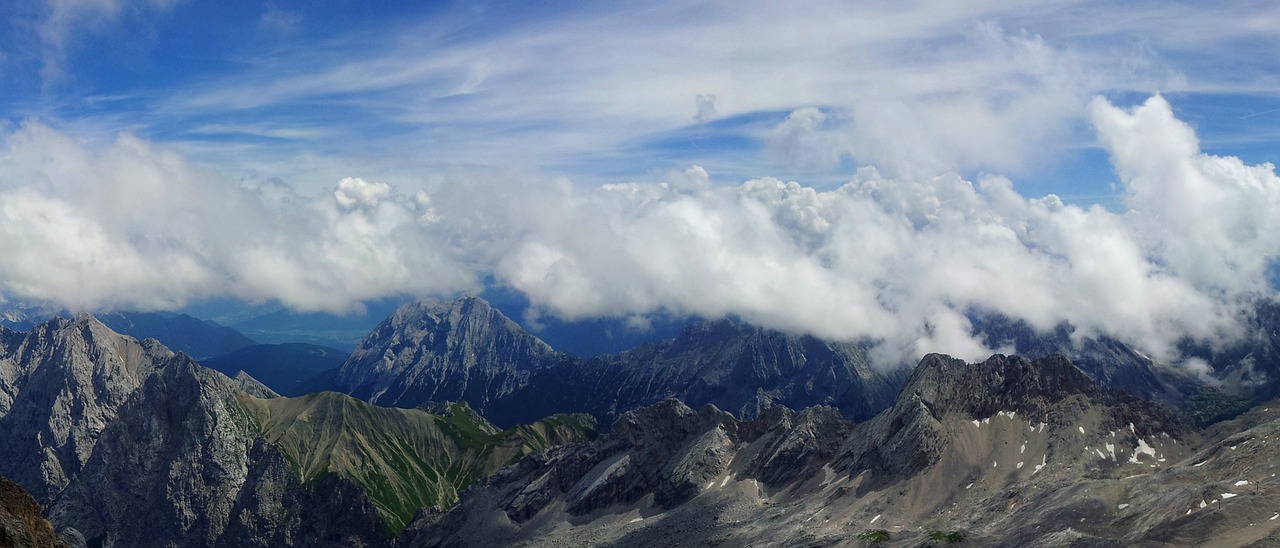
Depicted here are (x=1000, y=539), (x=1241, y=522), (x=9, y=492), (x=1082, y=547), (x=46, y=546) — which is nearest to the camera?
(x=46, y=546)

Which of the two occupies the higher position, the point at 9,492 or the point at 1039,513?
the point at 9,492

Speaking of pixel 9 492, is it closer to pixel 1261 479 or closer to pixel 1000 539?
pixel 1000 539

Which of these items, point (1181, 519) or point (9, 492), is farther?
point (1181, 519)

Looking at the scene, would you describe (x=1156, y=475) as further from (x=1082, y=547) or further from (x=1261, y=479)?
(x=1082, y=547)

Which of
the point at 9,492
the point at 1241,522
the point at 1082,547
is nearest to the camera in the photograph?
the point at 9,492

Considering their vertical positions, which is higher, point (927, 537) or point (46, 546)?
point (46, 546)

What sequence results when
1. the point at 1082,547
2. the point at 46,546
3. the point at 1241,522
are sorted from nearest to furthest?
the point at 46,546 → the point at 1241,522 → the point at 1082,547

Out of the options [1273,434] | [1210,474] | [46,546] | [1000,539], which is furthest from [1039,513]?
[46,546]

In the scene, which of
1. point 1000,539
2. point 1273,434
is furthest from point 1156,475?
point 1000,539

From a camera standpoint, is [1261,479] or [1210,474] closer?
[1261,479]
